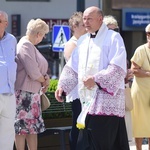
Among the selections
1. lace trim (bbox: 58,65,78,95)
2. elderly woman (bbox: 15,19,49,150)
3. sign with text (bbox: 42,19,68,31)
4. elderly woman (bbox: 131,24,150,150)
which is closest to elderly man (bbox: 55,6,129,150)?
lace trim (bbox: 58,65,78,95)

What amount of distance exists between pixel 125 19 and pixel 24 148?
710 inches

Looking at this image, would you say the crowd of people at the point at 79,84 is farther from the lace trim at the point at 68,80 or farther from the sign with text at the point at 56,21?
the sign with text at the point at 56,21

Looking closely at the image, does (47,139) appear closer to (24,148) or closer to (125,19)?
(24,148)

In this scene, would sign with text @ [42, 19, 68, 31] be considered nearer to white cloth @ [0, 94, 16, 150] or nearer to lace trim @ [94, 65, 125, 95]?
white cloth @ [0, 94, 16, 150]

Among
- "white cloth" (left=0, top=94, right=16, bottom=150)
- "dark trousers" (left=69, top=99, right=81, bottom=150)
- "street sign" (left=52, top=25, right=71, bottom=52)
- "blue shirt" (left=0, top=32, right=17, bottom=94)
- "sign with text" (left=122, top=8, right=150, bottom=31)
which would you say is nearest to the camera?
"blue shirt" (left=0, top=32, right=17, bottom=94)

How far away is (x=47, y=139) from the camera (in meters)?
7.05

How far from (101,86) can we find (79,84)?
1.27 feet

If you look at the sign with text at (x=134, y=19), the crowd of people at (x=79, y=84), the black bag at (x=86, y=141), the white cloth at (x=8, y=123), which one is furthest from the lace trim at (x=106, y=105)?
the sign with text at (x=134, y=19)

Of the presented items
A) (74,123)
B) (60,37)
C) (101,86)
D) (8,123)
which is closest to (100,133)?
(101,86)

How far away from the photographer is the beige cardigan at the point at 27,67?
6.24 m

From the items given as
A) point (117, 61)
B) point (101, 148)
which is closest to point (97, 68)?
point (117, 61)

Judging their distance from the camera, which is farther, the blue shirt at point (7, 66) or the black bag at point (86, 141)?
the blue shirt at point (7, 66)

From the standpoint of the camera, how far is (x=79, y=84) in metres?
5.81

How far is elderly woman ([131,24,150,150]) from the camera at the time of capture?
719 centimetres
